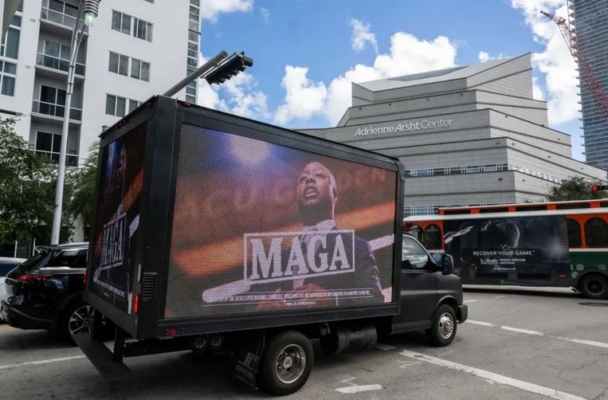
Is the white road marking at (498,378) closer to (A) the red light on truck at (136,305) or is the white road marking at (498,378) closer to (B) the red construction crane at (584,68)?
(A) the red light on truck at (136,305)

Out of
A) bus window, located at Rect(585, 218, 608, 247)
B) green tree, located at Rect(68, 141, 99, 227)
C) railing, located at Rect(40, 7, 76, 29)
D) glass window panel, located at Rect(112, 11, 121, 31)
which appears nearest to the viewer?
bus window, located at Rect(585, 218, 608, 247)

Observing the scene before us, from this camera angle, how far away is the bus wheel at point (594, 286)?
13.5m

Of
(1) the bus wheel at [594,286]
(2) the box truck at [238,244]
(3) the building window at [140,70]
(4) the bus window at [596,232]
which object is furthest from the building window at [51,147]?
(1) the bus wheel at [594,286]

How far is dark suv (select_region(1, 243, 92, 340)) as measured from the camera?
267 inches

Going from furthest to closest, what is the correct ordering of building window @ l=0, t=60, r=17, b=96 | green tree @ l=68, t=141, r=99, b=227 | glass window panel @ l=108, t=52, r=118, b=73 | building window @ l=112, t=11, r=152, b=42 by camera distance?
building window @ l=112, t=11, r=152, b=42
glass window panel @ l=108, t=52, r=118, b=73
building window @ l=0, t=60, r=17, b=96
green tree @ l=68, t=141, r=99, b=227

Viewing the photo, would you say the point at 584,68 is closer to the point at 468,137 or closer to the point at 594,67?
the point at 594,67

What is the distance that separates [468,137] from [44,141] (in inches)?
2194

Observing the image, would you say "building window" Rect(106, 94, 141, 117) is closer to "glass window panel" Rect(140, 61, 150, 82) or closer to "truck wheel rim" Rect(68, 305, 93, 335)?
"glass window panel" Rect(140, 61, 150, 82)

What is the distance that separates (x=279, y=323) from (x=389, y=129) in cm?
6782

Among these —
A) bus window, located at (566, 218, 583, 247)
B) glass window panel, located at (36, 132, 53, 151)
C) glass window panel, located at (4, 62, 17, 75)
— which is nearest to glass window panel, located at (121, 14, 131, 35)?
glass window panel, located at (4, 62, 17, 75)

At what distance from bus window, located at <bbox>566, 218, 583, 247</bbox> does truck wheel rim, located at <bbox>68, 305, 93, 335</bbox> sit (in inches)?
547

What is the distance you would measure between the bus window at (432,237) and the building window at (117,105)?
2101 cm

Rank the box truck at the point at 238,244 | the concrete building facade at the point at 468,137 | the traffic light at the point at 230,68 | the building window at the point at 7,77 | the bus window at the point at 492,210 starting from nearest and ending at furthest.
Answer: the box truck at the point at 238,244, the traffic light at the point at 230,68, the bus window at the point at 492,210, the building window at the point at 7,77, the concrete building facade at the point at 468,137

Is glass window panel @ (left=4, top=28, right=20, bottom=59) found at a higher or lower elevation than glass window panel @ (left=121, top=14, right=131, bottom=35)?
lower
